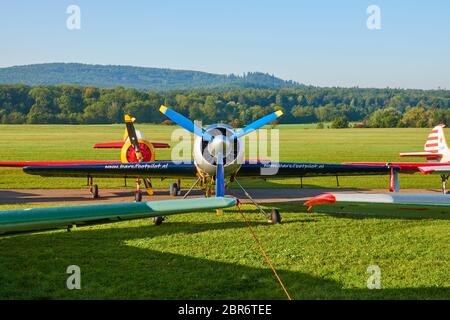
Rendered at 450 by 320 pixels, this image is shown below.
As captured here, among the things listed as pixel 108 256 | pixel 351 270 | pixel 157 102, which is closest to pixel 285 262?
pixel 351 270

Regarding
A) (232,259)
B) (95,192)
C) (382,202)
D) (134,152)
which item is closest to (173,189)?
(134,152)

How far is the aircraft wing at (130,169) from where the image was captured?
45.1 ft

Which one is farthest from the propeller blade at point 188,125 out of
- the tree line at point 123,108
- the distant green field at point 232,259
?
the tree line at point 123,108

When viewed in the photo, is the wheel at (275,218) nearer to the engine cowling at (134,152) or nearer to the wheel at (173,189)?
the wheel at (173,189)

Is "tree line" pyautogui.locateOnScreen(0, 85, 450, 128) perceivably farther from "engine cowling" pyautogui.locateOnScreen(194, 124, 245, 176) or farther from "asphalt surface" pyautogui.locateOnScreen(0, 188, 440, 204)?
"engine cowling" pyautogui.locateOnScreen(194, 124, 245, 176)

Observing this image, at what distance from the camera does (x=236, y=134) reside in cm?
1280

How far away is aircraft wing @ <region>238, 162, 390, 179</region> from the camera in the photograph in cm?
1413

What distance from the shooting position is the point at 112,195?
62.3ft

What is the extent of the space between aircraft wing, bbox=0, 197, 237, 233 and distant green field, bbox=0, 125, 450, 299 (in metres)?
2.21

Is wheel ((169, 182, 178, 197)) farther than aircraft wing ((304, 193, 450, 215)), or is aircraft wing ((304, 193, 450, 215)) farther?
wheel ((169, 182, 178, 197))

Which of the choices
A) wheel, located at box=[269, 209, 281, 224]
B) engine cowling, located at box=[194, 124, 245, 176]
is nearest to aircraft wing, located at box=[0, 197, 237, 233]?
engine cowling, located at box=[194, 124, 245, 176]

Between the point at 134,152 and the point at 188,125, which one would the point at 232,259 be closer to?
the point at 188,125
